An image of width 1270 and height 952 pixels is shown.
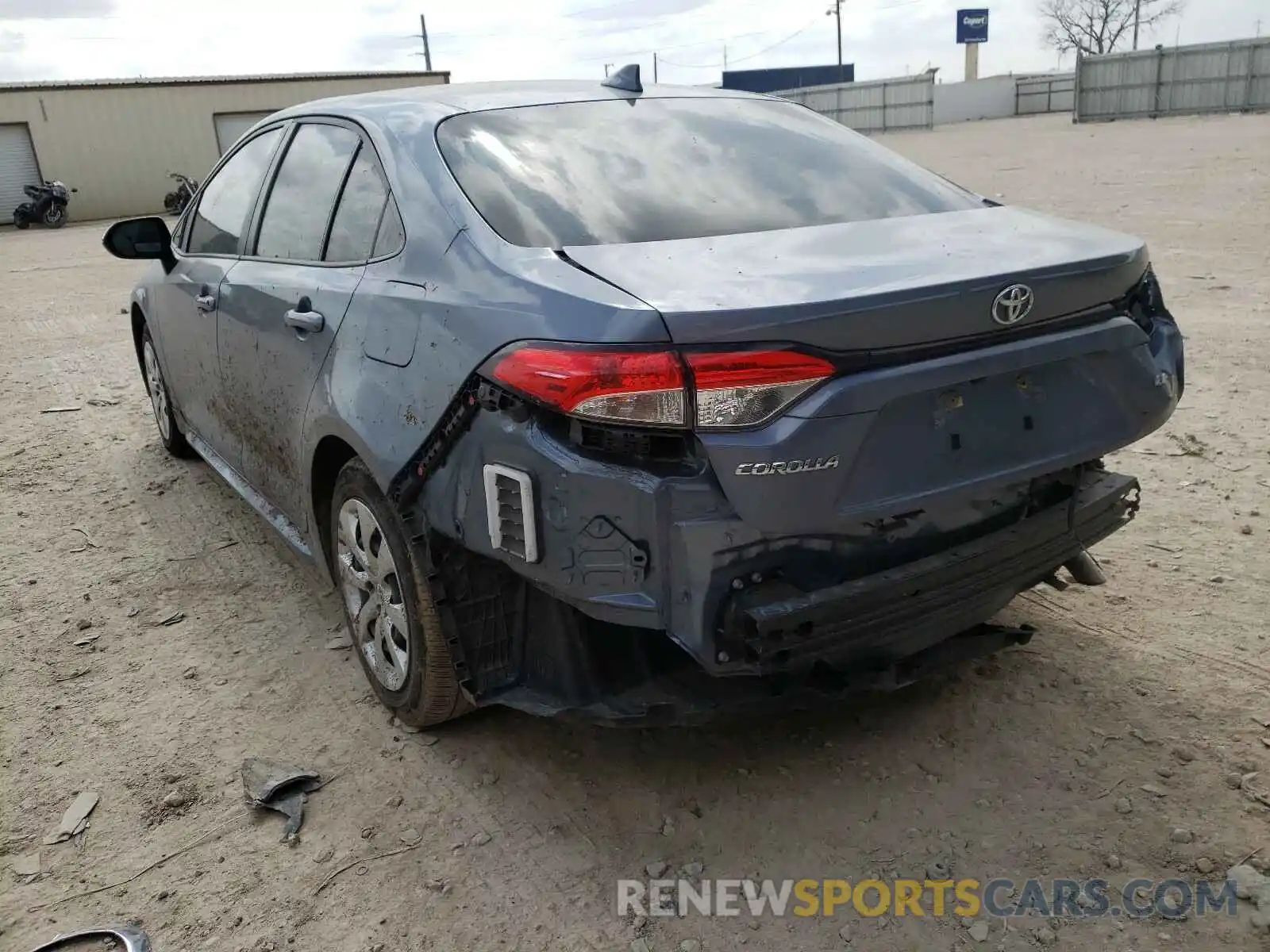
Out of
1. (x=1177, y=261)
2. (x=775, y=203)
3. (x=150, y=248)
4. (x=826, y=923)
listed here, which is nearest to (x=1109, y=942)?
(x=826, y=923)

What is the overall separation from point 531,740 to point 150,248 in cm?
289

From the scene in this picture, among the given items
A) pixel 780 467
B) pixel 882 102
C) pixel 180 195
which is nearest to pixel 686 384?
pixel 780 467

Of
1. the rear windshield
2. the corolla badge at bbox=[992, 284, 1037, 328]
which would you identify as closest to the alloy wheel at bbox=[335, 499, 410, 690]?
the rear windshield

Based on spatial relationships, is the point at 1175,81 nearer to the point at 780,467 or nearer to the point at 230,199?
the point at 230,199

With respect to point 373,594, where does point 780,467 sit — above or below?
above

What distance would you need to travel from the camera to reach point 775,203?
9.16 feet

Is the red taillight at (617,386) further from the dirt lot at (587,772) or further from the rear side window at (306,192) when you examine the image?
the rear side window at (306,192)

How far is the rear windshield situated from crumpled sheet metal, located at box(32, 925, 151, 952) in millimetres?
1786

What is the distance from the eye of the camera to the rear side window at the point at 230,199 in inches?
151

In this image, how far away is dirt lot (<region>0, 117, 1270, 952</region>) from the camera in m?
2.32

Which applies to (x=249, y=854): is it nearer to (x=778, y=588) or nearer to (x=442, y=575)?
(x=442, y=575)

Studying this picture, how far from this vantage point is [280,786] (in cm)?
276

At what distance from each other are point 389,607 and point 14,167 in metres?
30.9

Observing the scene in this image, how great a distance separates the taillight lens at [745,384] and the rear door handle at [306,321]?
1.38m
